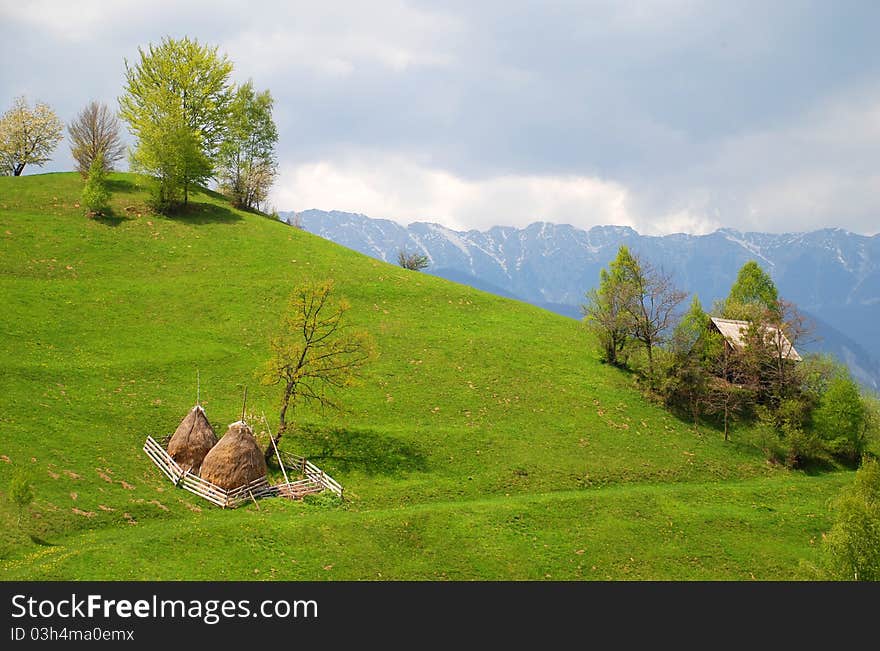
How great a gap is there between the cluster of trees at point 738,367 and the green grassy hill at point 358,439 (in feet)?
9.32

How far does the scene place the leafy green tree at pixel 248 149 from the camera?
306ft

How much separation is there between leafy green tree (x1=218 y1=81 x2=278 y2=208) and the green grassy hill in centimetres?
1753

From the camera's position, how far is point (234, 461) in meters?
36.1

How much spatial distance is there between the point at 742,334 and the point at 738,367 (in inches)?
152

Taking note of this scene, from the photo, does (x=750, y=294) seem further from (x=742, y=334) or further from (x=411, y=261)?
(x=411, y=261)

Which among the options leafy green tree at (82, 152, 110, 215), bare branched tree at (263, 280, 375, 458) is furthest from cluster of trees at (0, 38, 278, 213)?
bare branched tree at (263, 280, 375, 458)

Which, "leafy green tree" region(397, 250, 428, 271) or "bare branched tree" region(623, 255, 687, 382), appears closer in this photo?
"bare branched tree" region(623, 255, 687, 382)

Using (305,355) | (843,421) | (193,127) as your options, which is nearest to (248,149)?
(193,127)

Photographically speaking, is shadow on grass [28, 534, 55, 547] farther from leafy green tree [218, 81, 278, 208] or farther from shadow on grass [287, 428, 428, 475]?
leafy green tree [218, 81, 278, 208]

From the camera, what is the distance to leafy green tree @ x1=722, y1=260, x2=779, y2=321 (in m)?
68.2

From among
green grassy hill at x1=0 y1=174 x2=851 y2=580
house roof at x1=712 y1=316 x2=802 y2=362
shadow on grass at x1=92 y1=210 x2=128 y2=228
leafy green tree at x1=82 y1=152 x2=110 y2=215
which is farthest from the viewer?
leafy green tree at x1=82 y1=152 x2=110 y2=215

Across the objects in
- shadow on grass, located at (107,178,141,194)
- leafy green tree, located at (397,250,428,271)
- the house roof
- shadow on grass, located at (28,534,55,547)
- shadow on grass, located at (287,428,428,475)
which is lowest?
shadow on grass, located at (28,534,55,547)

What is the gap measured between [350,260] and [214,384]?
3389cm
